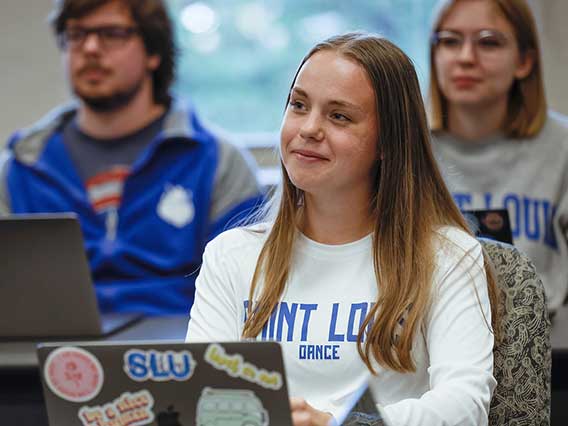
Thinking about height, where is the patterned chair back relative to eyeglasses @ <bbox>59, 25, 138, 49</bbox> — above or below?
below

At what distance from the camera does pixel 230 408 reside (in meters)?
1.10

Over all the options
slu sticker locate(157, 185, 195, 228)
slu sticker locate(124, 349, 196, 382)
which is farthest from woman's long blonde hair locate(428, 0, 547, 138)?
slu sticker locate(124, 349, 196, 382)

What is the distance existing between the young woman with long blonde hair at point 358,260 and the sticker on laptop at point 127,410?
327 mm

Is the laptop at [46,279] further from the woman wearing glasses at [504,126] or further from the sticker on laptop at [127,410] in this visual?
the woman wearing glasses at [504,126]

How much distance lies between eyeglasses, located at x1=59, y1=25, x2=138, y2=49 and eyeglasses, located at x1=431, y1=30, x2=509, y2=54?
0.94 meters

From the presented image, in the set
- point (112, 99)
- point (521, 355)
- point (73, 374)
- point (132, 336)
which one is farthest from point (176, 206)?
point (73, 374)

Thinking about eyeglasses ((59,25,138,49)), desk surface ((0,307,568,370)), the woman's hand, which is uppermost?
eyeglasses ((59,25,138,49))

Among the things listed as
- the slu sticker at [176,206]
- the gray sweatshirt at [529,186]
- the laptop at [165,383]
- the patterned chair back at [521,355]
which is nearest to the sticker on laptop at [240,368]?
the laptop at [165,383]

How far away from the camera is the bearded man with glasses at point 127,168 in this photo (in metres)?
2.62

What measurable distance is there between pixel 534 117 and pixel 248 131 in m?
1.38

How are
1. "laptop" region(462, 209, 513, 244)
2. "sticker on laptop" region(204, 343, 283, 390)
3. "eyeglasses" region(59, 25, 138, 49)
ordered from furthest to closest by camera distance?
"eyeglasses" region(59, 25, 138, 49), "laptop" region(462, 209, 513, 244), "sticker on laptop" region(204, 343, 283, 390)

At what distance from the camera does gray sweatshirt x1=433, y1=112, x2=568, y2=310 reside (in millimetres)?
2303

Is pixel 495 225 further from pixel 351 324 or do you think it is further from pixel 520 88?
pixel 520 88

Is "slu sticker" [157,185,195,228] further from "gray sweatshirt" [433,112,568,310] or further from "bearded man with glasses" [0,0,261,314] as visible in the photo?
"gray sweatshirt" [433,112,568,310]
